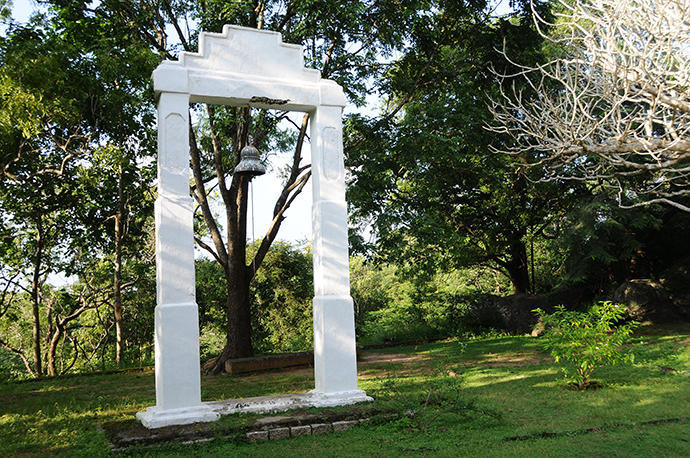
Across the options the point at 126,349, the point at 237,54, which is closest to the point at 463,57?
the point at 237,54

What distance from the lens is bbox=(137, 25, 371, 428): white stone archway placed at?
236 inches

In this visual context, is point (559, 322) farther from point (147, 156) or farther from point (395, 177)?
point (147, 156)

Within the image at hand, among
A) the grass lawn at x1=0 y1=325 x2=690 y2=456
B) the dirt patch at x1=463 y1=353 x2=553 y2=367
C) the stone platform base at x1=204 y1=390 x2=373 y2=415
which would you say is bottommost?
the dirt patch at x1=463 y1=353 x2=553 y2=367

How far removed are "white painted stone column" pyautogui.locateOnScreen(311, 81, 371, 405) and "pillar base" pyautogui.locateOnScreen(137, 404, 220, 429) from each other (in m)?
1.40

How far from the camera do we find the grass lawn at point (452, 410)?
16.5 feet

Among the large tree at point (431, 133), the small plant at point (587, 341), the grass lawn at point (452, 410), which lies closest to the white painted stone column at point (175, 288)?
the grass lawn at point (452, 410)

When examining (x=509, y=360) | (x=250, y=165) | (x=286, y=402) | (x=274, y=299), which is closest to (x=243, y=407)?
(x=286, y=402)

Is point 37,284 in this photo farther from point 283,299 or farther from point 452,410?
point 452,410

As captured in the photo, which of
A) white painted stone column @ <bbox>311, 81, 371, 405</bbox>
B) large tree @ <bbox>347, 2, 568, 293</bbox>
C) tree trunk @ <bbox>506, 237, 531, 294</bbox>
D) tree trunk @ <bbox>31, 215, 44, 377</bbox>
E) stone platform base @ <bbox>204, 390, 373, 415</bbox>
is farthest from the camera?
tree trunk @ <bbox>506, 237, 531, 294</bbox>

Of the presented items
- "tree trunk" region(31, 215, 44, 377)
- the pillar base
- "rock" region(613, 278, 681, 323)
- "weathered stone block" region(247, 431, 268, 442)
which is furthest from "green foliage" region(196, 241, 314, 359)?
A: "weathered stone block" region(247, 431, 268, 442)

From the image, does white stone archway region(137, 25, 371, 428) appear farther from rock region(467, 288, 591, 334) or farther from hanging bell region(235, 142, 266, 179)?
rock region(467, 288, 591, 334)

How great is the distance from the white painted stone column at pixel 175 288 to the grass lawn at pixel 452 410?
0.56m

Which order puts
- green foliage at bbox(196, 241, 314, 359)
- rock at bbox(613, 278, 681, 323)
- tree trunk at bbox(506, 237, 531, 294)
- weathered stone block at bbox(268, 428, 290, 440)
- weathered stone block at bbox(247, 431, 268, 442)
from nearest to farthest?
weathered stone block at bbox(247, 431, 268, 442) < weathered stone block at bbox(268, 428, 290, 440) < rock at bbox(613, 278, 681, 323) < green foliage at bbox(196, 241, 314, 359) < tree trunk at bbox(506, 237, 531, 294)

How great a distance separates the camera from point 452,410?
5961 mm
